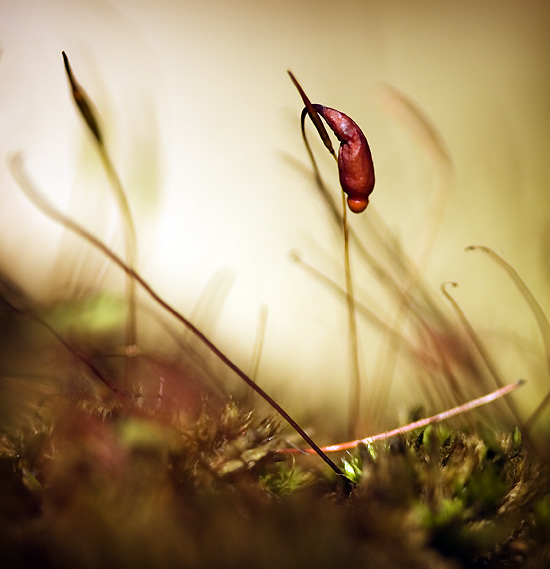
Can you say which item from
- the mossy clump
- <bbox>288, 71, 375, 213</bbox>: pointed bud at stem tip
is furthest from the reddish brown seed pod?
the mossy clump

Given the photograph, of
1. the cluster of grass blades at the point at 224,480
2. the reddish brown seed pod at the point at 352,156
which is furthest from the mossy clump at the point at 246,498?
the reddish brown seed pod at the point at 352,156

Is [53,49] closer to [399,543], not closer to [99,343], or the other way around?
[99,343]

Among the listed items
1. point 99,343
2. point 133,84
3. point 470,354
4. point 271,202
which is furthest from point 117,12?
point 470,354

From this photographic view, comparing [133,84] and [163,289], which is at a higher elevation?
[133,84]

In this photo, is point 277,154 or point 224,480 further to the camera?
point 277,154

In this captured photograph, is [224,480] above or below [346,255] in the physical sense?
below

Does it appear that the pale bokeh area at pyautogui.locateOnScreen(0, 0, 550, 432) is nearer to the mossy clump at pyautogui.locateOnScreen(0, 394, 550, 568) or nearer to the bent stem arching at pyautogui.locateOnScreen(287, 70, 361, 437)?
the bent stem arching at pyautogui.locateOnScreen(287, 70, 361, 437)

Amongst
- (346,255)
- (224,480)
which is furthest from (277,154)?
(224,480)

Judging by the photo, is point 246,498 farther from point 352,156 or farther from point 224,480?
point 352,156
